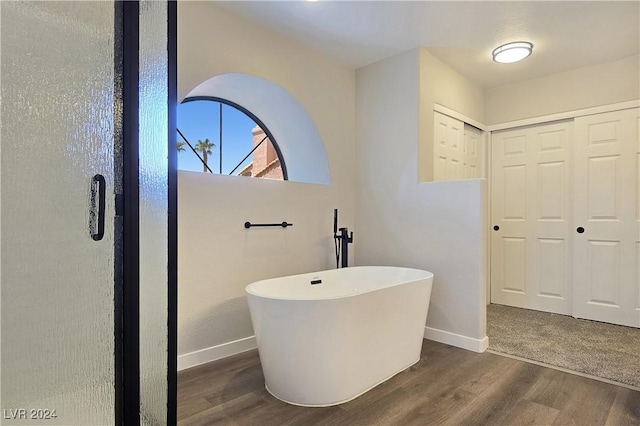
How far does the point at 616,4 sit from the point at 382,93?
1819 millimetres

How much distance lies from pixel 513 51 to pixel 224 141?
2727 millimetres

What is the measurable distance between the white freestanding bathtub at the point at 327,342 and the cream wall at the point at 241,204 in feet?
1.75

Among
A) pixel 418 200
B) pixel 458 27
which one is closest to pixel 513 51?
pixel 458 27

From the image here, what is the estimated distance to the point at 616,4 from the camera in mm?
2574

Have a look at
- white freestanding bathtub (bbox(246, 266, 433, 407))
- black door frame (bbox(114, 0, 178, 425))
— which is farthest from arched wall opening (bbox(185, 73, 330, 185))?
black door frame (bbox(114, 0, 178, 425))

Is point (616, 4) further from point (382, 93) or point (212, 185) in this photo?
point (212, 185)

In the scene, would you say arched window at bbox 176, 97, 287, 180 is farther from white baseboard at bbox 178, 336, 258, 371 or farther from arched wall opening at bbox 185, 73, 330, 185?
white baseboard at bbox 178, 336, 258, 371

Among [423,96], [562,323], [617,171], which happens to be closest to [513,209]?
[617,171]

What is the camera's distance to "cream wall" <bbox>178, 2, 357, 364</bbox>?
2.50 metres

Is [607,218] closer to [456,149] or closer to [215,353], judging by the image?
[456,149]

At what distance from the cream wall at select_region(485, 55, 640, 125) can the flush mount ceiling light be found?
0.83 metres

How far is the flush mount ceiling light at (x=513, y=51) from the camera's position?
3145 millimetres

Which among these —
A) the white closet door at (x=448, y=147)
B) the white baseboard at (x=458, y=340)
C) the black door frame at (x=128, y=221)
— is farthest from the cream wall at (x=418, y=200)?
the black door frame at (x=128, y=221)

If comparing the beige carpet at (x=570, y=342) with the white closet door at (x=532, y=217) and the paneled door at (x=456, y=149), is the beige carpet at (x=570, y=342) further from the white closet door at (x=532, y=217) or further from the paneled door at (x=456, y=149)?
the paneled door at (x=456, y=149)
